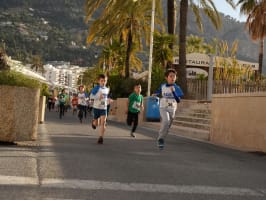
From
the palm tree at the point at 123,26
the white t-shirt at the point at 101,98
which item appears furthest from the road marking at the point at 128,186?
the palm tree at the point at 123,26

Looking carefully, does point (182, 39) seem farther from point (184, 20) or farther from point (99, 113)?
point (99, 113)

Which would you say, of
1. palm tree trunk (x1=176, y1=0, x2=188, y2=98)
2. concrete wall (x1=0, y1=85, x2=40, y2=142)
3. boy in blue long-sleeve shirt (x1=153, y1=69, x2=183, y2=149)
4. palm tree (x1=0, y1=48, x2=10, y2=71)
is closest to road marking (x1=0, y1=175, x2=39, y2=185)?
concrete wall (x1=0, y1=85, x2=40, y2=142)

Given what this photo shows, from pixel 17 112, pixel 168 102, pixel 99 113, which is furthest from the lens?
pixel 99 113

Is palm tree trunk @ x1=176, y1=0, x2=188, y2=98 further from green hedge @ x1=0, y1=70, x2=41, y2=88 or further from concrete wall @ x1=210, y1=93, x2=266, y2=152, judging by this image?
green hedge @ x1=0, y1=70, x2=41, y2=88

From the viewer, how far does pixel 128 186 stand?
235 inches

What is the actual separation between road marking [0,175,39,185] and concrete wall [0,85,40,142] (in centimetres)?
332

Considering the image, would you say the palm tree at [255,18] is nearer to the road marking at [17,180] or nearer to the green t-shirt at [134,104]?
the green t-shirt at [134,104]

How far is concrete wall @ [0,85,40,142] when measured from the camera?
9.34m

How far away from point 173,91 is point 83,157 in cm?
327

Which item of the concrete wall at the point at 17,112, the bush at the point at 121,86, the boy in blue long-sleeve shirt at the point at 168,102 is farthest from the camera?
the bush at the point at 121,86

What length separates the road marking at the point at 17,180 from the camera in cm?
580

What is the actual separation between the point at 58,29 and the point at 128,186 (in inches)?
6306

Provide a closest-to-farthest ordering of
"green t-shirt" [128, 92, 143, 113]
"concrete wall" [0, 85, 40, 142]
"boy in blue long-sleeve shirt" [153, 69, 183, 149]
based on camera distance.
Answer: "concrete wall" [0, 85, 40, 142], "boy in blue long-sleeve shirt" [153, 69, 183, 149], "green t-shirt" [128, 92, 143, 113]

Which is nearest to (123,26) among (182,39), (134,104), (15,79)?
(182,39)
